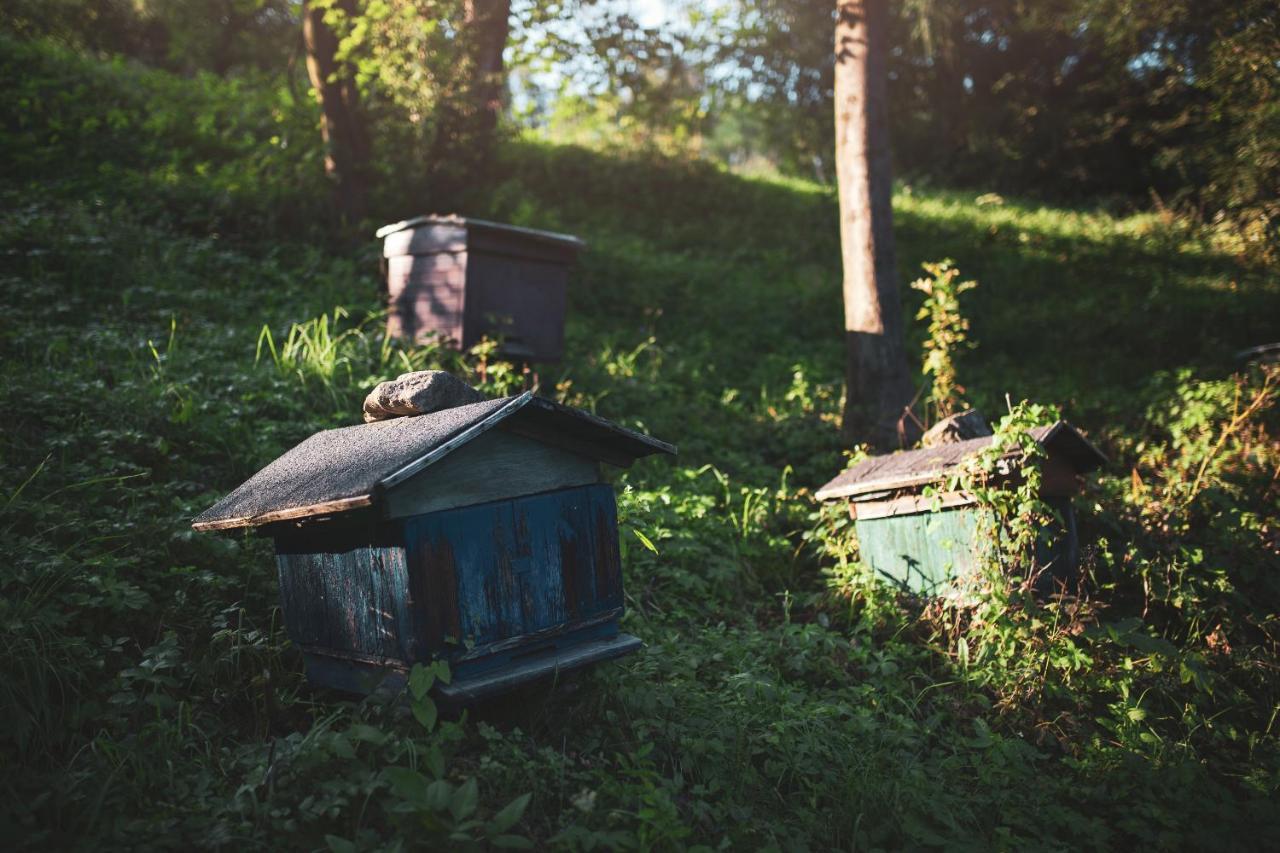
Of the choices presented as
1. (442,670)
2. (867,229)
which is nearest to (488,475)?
(442,670)

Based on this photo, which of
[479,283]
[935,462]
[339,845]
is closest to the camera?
[339,845]

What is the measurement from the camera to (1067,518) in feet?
19.3

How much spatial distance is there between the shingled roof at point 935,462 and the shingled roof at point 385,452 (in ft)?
7.26

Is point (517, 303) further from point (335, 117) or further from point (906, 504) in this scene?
point (335, 117)

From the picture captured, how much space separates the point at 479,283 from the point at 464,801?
20.8ft

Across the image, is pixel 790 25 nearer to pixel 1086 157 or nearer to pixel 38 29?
pixel 1086 157

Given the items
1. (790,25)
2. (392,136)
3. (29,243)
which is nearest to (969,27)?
(790,25)

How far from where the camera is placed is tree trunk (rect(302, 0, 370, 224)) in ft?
39.8

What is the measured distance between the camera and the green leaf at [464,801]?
9.27ft

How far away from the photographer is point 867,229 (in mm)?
9133

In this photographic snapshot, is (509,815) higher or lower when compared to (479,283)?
lower

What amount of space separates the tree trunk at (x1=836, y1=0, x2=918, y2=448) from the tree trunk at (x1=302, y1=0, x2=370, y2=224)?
6877mm

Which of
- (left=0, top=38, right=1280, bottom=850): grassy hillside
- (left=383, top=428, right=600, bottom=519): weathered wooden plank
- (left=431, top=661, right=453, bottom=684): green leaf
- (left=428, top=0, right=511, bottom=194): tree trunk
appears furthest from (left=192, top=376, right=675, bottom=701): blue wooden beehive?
(left=428, top=0, right=511, bottom=194): tree trunk

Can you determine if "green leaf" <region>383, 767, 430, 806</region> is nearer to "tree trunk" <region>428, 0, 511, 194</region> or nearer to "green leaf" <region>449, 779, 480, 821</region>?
"green leaf" <region>449, 779, 480, 821</region>
